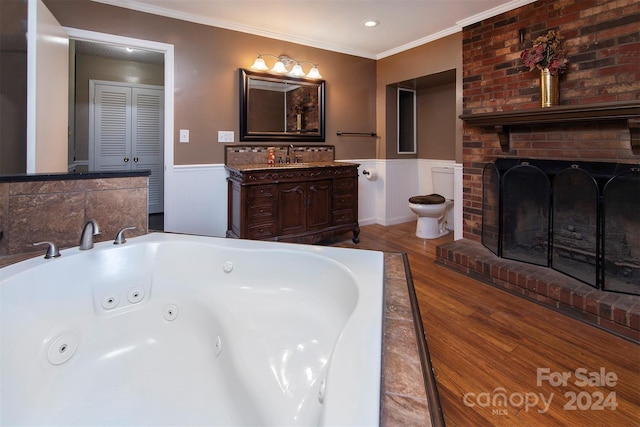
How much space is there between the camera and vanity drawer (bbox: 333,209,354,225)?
11.6ft

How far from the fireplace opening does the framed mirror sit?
1.98m

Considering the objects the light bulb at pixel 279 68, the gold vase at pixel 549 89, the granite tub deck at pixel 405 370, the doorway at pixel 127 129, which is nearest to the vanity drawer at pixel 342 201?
the light bulb at pixel 279 68

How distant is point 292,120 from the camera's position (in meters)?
3.75

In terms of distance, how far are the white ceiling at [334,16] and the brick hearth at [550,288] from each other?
2.14 m

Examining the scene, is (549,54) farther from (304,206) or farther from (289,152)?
(289,152)

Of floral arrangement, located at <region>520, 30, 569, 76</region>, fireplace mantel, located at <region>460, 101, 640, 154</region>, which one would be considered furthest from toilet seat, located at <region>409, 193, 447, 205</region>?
floral arrangement, located at <region>520, 30, 569, 76</region>

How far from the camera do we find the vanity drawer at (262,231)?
9.82 ft

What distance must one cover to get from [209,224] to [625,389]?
125 inches

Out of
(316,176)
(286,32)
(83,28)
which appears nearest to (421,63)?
(286,32)

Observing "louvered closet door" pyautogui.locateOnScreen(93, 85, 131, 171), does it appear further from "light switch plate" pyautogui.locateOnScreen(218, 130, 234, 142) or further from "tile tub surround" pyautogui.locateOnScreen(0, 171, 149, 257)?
"tile tub surround" pyautogui.locateOnScreen(0, 171, 149, 257)

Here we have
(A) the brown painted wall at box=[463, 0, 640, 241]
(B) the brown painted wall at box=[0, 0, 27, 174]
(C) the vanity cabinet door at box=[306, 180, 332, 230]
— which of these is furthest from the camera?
(C) the vanity cabinet door at box=[306, 180, 332, 230]

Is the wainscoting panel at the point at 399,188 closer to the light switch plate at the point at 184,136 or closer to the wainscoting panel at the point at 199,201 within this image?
the wainscoting panel at the point at 199,201

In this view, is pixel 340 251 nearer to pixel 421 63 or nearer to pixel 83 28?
pixel 83 28

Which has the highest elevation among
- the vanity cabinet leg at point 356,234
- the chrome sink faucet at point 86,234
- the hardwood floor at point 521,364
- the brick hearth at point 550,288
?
the chrome sink faucet at point 86,234
